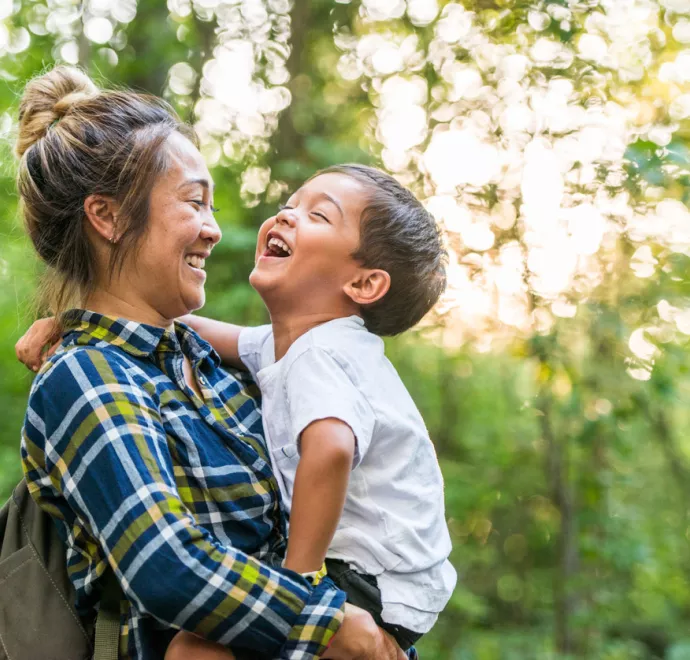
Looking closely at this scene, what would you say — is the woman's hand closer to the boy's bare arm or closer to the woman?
the woman

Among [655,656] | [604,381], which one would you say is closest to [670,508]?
[655,656]

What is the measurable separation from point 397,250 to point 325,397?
1.54 feet

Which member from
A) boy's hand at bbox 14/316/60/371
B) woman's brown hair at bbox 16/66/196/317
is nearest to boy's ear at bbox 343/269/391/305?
woman's brown hair at bbox 16/66/196/317

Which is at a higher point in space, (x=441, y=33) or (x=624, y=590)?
(x=441, y=33)

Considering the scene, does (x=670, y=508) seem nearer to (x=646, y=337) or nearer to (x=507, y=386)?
(x=507, y=386)

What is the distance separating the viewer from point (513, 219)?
14.4 feet

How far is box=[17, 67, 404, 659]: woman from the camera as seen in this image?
1.23 m

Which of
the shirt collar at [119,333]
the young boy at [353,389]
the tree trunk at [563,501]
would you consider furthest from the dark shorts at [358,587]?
the tree trunk at [563,501]

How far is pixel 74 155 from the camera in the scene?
1.54 meters

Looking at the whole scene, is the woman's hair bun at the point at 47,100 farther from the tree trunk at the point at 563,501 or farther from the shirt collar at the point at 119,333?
the tree trunk at the point at 563,501

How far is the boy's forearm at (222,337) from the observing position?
1884 millimetres

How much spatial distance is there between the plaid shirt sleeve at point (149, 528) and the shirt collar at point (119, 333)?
0.40ft

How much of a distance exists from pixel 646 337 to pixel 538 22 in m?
1.65

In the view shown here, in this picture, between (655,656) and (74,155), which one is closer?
(74,155)
